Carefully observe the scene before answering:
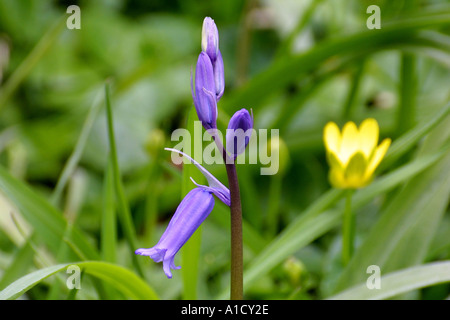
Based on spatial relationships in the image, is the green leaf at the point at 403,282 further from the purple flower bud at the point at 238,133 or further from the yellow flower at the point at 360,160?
the purple flower bud at the point at 238,133

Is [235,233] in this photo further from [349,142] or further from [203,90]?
[349,142]

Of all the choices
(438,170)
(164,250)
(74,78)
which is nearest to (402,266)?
(438,170)

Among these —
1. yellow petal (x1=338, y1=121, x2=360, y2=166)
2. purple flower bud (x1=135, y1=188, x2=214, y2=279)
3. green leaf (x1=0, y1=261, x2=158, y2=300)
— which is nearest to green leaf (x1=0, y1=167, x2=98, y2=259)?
green leaf (x1=0, y1=261, x2=158, y2=300)

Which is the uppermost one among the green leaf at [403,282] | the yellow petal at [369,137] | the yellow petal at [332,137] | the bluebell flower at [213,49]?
the yellow petal at [332,137]

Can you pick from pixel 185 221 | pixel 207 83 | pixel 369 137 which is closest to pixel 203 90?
pixel 207 83

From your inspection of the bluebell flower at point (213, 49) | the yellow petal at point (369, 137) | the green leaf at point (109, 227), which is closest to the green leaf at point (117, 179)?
the green leaf at point (109, 227)

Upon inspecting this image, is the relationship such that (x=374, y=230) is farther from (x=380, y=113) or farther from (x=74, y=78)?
(x=74, y=78)
